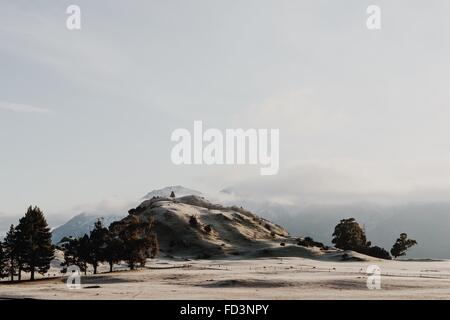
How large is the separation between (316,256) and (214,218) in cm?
5950

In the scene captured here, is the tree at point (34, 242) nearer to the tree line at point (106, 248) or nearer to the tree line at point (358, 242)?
the tree line at point (106, 248)

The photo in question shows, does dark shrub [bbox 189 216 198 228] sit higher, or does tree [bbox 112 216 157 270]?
dark shrub [bbox 189 216 198 228]

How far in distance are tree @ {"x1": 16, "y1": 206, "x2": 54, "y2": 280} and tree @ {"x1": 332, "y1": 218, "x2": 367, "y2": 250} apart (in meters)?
114

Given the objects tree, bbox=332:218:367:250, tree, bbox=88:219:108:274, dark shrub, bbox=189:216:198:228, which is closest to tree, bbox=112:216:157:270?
tree, bbox=88:219:108:274

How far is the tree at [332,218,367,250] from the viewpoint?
607 feet

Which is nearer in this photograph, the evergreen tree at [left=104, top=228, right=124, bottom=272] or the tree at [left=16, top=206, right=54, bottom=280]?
the tree at [left=16, top=206, right=54, bottom=280]

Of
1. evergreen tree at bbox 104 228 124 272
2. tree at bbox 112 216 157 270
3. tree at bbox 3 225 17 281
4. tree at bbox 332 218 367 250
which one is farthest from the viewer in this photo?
tree at bbox 332 218 367 250

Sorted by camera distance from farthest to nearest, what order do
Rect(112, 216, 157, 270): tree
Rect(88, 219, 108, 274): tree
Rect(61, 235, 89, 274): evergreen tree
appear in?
Rect(112, 216, 157, 270): tree
Rect(88, 219, 108, 274): tree
Rect(61, 235, 89, 274): evergreen tree

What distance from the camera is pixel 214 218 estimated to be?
196 m

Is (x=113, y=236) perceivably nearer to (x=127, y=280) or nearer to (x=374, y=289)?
(x=127, y=280)

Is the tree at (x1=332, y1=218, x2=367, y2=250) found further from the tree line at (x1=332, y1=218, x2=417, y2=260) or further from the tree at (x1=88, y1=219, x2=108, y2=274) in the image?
the tree at (x1=88, y1=219, x2=108, y2=274)

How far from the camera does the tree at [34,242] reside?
320 ft

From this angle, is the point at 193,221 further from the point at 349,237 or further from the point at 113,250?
the point at 113,250
